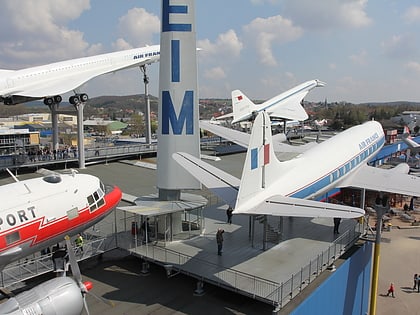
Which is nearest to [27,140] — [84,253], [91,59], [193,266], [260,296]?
[91,59]

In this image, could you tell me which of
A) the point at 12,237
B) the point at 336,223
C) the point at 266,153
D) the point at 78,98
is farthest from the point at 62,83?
the point at 336,223

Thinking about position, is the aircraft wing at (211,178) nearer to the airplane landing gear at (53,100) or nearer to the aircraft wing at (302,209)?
the aircraft wing at (302,209)

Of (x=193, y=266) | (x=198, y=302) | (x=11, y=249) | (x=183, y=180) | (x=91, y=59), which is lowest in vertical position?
(x=198, y=302)

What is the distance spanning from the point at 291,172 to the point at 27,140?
156ft

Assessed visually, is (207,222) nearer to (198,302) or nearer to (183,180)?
(183,180)

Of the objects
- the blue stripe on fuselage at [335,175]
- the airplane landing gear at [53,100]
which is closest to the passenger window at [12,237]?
the blue stripe on fuselage at [335,175]

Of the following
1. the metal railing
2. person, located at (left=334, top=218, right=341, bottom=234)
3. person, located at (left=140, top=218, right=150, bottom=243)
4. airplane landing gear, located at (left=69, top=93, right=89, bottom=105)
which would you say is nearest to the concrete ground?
person, located at (left=334, top=218, right=341, bottom=234)

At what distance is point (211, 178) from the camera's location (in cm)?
1981

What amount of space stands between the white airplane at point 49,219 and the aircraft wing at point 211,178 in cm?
494

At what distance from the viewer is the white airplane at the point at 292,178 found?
17297 millimetres

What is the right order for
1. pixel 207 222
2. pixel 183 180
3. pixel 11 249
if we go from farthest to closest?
pixel 207 222
pixel 183 180
pixel 11 249

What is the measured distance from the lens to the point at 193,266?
1791 cm

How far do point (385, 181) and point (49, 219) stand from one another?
26294 mm

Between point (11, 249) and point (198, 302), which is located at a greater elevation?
point (11, 249)
